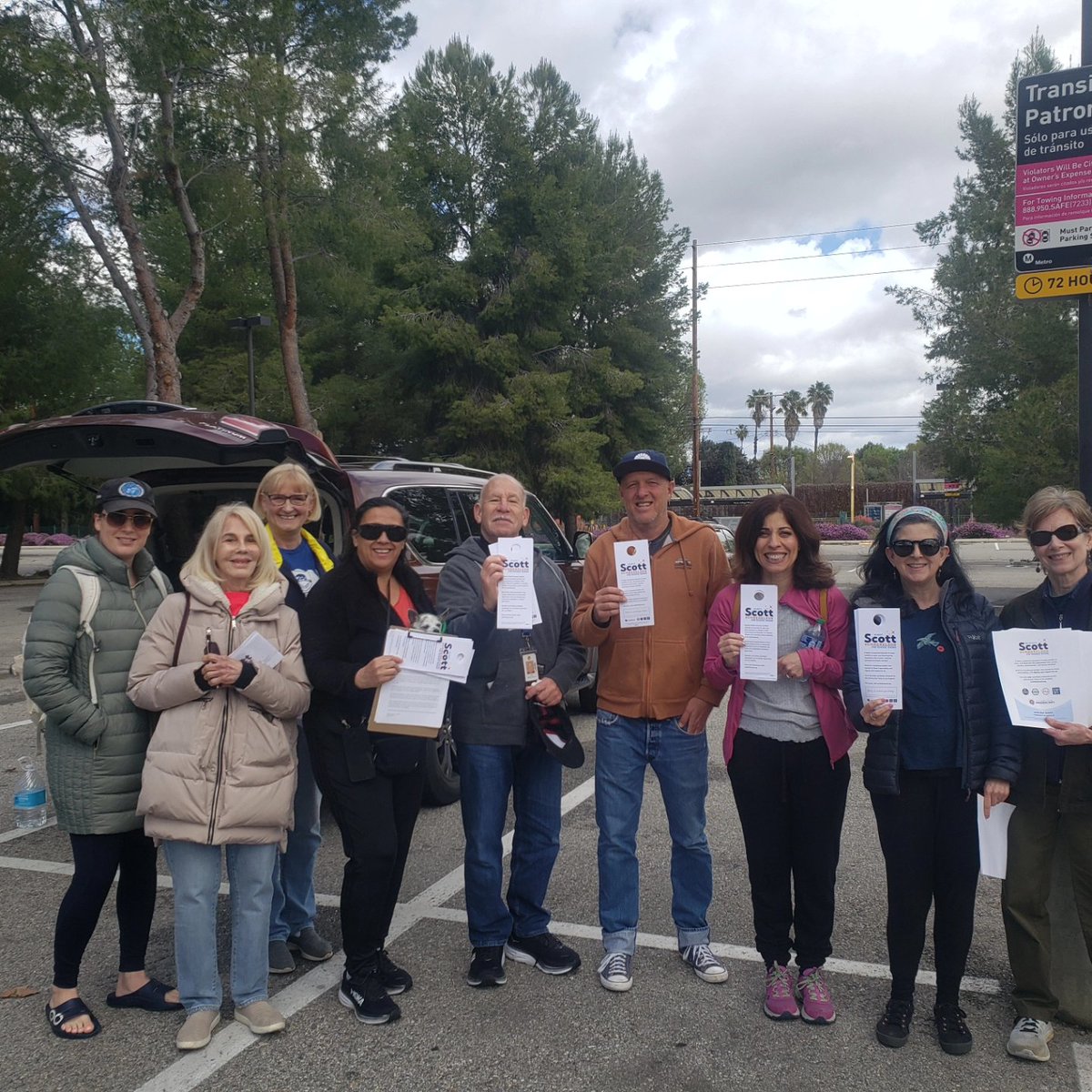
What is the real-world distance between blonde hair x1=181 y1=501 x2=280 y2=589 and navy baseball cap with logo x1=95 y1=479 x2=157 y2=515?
0.76 feet

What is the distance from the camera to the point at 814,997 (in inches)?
127

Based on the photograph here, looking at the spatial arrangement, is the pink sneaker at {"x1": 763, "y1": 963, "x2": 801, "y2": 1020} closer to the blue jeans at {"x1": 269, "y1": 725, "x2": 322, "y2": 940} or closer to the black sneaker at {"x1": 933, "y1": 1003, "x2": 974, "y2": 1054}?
the black sneaker at {"x1": 933, "y1": 1003, "x2": 974, "y2": 1054}

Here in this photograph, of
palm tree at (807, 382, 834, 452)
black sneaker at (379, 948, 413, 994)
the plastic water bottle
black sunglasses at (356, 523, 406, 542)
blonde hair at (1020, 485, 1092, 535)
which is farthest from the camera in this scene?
palm tree at (807, 382, 834, 452)

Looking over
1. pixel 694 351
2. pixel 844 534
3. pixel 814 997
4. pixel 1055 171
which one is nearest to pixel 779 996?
pixel 814 997

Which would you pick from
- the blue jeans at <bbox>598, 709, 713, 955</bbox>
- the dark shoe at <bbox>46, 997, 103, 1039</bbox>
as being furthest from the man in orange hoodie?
the dark shoe at <bbox>46, 997, 103, 1039</bbox>

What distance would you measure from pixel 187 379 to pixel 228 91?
13.5 meters

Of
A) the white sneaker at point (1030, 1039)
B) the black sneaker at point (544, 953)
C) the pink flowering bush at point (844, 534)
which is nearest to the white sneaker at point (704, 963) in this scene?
the black sneaker at point (544, 953)

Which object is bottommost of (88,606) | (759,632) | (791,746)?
(791,746)

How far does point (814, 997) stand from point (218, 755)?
2.19 metres

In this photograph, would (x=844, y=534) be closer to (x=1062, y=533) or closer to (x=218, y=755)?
(x=1062, y=533)

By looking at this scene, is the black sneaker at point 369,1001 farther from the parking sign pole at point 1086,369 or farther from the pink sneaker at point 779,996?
the parking sign pole at point 1086,369

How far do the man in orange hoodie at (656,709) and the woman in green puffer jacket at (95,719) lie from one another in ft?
5.32

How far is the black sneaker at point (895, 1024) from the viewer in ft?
10.0

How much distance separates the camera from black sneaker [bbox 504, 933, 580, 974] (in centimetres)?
360
